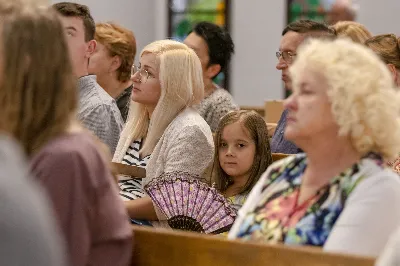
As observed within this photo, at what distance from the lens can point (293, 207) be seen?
2648 mm

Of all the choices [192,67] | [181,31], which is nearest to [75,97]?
[192,67]

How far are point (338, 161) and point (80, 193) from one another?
0.81m

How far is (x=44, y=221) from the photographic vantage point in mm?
1354

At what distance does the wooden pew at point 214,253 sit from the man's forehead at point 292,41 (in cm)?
234

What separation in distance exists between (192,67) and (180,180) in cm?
65

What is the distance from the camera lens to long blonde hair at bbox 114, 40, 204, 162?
4.02 metres

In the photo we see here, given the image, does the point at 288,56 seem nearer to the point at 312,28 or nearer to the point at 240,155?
the point at 312,28

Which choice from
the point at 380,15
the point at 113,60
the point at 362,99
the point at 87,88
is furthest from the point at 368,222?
the point at 380,15

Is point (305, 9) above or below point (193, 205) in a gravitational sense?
below

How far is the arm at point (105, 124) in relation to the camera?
4.27m

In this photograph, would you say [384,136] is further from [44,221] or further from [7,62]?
[44,221]

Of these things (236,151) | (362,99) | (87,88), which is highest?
(362,99)

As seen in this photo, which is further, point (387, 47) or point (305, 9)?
point (305, 9)

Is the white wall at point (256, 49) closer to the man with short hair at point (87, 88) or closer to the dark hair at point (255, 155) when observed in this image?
the man with short hair at point (87, 88)
